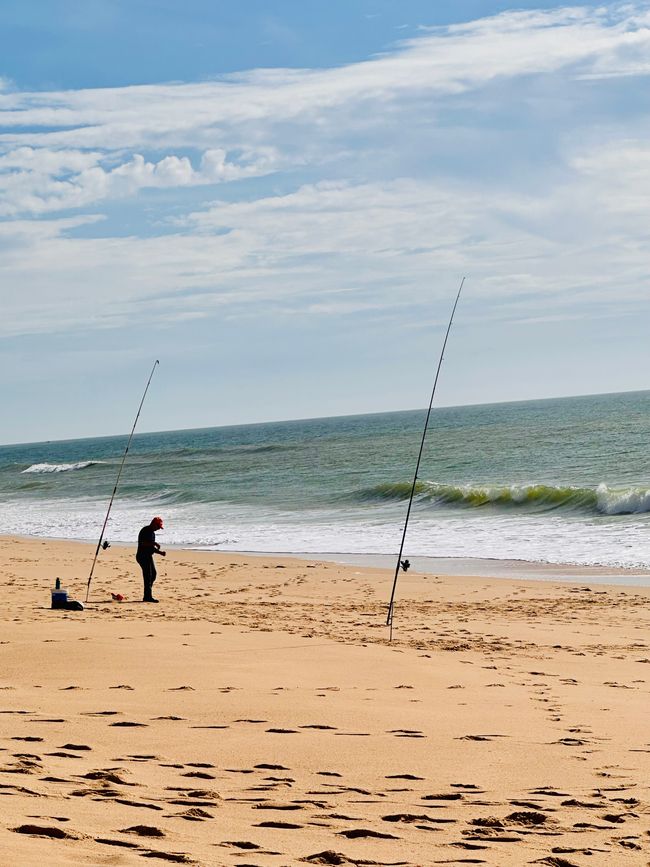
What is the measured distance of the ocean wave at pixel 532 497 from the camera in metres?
24.0

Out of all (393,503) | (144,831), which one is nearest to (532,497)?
(393,503)

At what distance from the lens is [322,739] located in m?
5.38

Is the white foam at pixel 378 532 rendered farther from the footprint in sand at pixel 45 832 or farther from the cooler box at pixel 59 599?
the footprint in sand at pixel 45 832

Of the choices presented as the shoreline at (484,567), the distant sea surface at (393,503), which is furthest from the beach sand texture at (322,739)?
the distant sea surface at (393,503)

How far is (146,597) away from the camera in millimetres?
12688

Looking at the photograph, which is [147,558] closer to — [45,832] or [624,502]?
[45,832]

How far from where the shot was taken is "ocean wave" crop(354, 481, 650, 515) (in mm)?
23953

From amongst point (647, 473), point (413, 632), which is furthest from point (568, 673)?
point (647, 473)

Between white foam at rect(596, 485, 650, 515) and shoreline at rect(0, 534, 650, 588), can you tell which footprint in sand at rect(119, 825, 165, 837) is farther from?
white foam at rect(596, 485, 650, 515)

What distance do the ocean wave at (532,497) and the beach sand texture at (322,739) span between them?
13.3 meters

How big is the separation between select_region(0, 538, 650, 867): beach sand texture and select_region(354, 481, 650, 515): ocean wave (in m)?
13.3

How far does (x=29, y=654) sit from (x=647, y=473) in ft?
88.4

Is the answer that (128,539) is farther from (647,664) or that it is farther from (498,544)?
(647,664)

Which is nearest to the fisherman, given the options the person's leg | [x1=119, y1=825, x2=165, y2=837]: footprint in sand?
the person's leg
